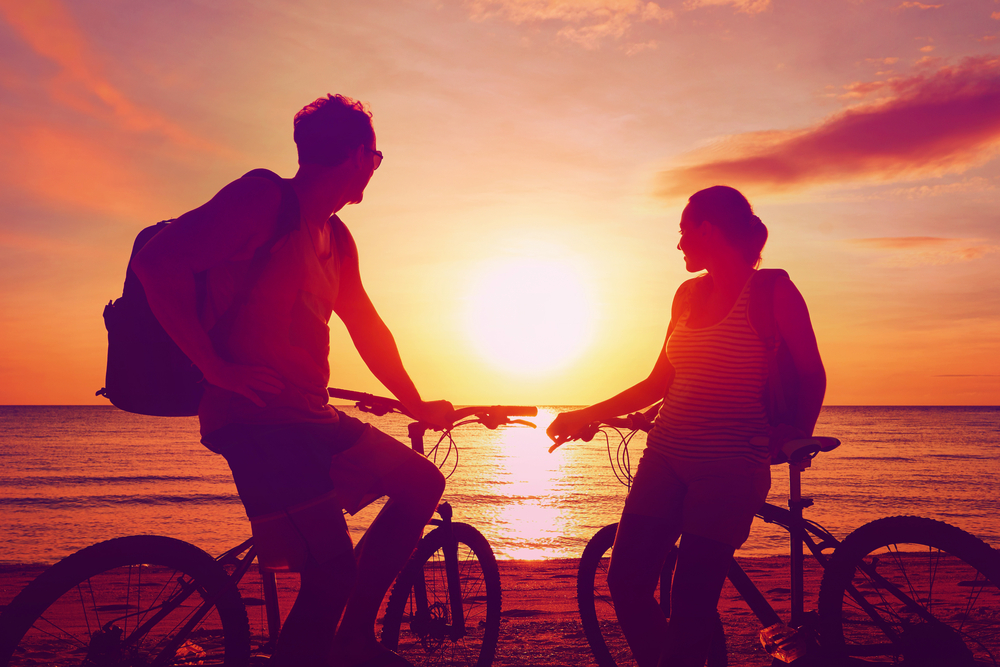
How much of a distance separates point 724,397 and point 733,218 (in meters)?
0.82

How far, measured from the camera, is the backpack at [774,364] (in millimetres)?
2668

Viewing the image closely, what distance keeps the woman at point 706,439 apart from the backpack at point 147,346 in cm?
167

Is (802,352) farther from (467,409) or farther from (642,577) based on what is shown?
(467,409)

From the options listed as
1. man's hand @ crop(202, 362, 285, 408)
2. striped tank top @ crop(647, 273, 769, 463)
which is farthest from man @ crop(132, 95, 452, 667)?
striped tank top @ crop(647, 273, 769, 463)

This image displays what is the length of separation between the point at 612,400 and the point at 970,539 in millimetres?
1556

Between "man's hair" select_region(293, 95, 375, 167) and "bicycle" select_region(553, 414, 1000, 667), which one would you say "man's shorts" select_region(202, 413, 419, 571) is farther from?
"bicycle" select_region(553, 414, 1000, 667)

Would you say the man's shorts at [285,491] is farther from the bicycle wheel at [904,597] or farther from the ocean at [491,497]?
the ocean at [491,497]

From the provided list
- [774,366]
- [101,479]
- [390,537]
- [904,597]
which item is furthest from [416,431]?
[101,479]

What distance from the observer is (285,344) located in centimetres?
221

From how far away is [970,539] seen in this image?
8.02 feet

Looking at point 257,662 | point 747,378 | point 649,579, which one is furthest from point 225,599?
point 747,378

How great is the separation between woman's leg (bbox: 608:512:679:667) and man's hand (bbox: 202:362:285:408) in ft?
5.22

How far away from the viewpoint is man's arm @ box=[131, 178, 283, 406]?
1963 millimetres

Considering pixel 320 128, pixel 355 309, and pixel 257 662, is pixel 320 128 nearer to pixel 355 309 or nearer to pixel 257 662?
pixel 355 309
